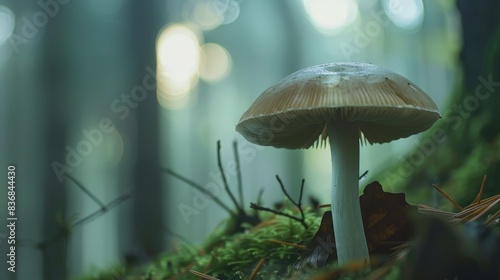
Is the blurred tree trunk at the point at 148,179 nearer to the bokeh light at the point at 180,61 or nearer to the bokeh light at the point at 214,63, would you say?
the bokeh light at the point at 180,61

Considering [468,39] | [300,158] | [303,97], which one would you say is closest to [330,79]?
[303,97]

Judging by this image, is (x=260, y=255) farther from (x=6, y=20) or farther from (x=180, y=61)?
(x=180, y=61)

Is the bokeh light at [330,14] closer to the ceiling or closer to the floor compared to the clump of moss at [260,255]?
closer to the ceiling

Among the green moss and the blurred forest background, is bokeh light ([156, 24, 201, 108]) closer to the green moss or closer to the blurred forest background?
the blurred forest background

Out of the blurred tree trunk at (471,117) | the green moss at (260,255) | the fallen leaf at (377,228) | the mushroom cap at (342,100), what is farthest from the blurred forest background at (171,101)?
the mushroom cap at (342,100)

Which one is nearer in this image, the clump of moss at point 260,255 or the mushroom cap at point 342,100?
the mushroom cap at point 342,100

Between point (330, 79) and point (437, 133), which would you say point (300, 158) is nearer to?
point (437, 133)

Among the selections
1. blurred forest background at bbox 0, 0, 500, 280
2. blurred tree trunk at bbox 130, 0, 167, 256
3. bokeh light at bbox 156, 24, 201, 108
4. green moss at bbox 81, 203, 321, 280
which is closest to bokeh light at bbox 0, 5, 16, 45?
blurred forest background at bbox 0, 0, 500, 280
